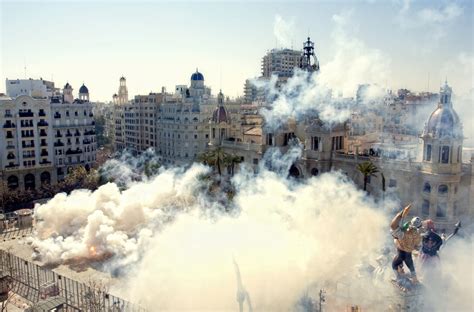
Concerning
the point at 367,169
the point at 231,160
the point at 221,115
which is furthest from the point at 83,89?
the point at 367,169

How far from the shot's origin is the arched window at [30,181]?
6257 centimetres

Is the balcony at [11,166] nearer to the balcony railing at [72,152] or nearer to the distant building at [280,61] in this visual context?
the balcony railing at [72,152]

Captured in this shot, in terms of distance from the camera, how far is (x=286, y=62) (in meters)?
131

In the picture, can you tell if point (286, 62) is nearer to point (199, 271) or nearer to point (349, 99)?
point (349, 99)

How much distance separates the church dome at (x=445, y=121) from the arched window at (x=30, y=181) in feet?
163

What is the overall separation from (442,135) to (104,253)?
28.5 meters

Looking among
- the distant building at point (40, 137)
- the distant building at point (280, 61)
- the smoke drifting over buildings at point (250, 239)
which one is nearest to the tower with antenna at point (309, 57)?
the smoke drifting over buildings at point (250, 239)

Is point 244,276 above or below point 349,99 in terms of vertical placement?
below

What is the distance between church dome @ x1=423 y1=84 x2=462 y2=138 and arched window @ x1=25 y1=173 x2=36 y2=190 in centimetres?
4979

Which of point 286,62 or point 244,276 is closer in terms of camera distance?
point 244,276

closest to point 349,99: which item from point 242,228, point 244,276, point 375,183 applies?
point 375,183

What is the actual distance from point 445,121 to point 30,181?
51.5m

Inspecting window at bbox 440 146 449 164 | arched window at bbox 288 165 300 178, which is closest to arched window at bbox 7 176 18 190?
arched window at bbox 288 165 300 178

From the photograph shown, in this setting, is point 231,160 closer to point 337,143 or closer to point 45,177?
point 337,143
